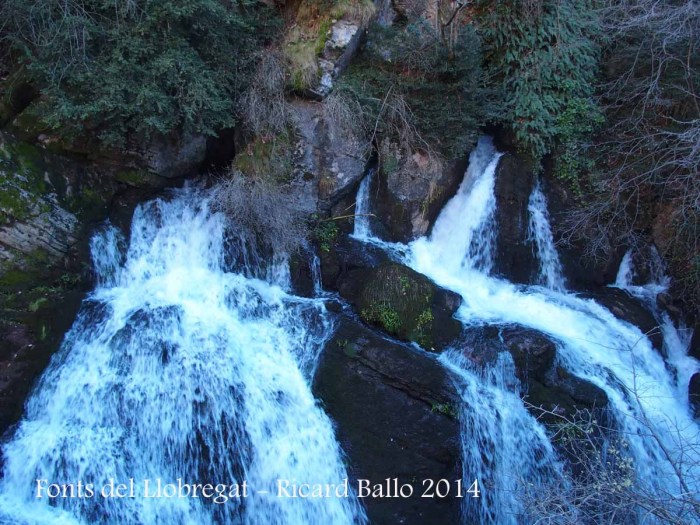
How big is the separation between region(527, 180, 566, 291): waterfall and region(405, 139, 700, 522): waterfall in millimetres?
201

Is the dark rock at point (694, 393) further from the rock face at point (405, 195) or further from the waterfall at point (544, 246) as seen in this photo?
the rock face at point (405, 195)

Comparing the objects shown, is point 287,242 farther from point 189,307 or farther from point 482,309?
point 482,309

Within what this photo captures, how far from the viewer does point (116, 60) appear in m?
→ 5.49

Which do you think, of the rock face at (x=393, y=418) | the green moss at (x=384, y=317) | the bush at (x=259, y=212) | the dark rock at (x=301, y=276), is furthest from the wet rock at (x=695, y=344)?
the bush at (x=259, y=212)

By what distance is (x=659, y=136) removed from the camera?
7.33 m

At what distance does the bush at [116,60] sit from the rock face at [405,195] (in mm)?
2646

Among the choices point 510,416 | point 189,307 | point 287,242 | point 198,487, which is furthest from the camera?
point 287,242

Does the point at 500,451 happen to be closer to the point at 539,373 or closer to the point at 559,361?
the point at 539,373

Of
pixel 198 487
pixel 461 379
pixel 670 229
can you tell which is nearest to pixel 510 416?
pixel 461 379

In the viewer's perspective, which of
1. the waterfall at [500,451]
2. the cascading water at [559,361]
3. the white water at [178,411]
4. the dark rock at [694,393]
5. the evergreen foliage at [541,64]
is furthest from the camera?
the evergreen foliage at [541,64]

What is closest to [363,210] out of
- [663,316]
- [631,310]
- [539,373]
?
[539,373]

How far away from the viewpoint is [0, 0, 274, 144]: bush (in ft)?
17.6

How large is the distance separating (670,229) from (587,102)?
2.23 meters

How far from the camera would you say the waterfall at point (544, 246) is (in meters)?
7.23
